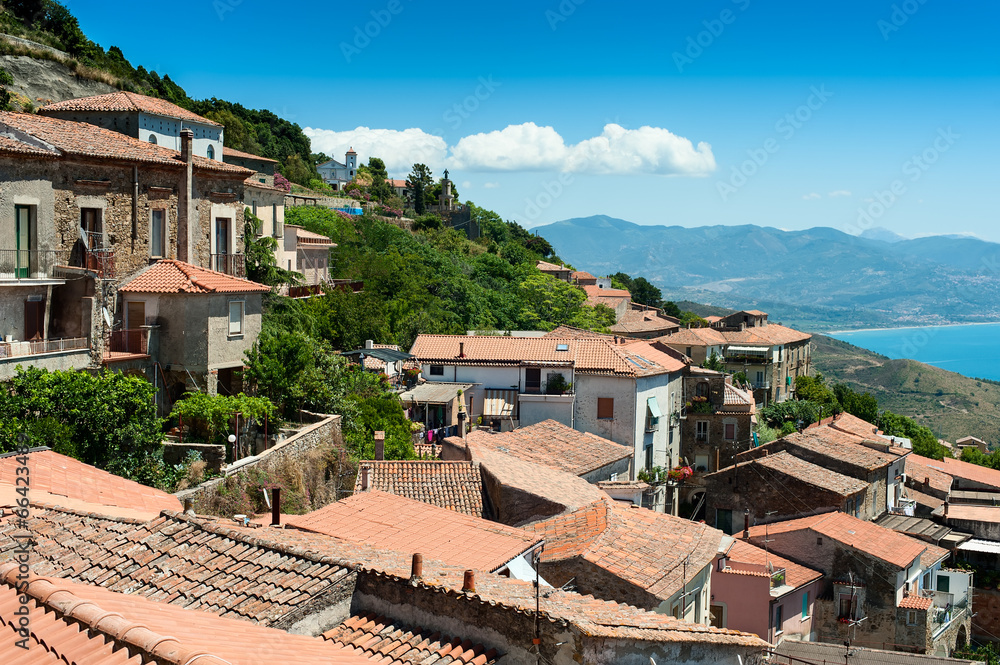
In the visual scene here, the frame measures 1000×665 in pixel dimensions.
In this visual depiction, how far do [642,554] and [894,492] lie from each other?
28.6 metres

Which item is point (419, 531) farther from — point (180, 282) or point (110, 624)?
point (180, 282)

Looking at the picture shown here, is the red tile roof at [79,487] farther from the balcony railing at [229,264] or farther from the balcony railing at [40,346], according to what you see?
the balcony railing at [229,264]

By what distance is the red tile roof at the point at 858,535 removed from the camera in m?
29.0

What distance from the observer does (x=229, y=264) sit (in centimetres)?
2706

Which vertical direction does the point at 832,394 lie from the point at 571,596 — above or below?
below

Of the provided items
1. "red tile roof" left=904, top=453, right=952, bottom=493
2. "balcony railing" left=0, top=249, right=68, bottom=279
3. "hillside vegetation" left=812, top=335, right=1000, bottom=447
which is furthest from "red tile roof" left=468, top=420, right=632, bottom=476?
"hillside vegetation" left=812, top=335, right=1000, bottom=447

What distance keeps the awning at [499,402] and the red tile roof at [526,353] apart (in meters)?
1.22

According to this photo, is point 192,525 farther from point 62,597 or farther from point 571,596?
point 571,596

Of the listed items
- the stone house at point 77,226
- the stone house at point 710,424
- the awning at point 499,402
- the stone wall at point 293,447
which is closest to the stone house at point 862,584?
the awning at point 499,402

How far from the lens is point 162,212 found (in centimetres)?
2403

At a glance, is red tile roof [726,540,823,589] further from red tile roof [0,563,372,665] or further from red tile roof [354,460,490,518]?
red tile roof [0,563,372,665]

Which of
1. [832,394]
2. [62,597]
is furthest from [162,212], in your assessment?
[832,394]

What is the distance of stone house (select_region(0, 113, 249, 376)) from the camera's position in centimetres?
1942

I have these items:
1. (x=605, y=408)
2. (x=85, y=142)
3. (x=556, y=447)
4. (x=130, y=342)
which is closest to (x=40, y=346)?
(x=130, y=342)
